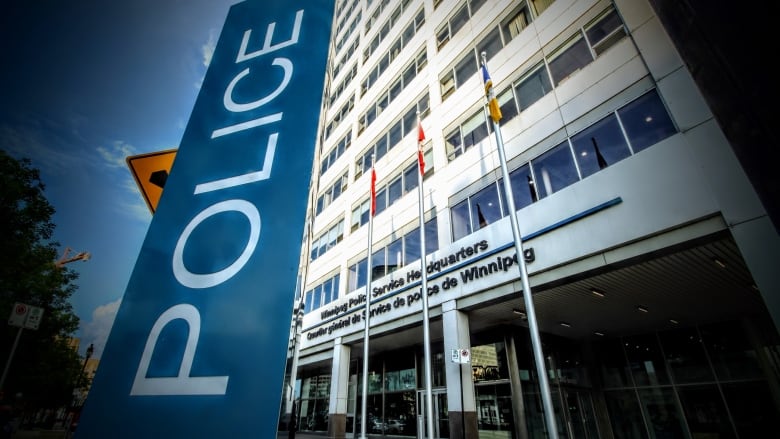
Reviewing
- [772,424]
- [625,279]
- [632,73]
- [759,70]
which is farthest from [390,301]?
[759,70]

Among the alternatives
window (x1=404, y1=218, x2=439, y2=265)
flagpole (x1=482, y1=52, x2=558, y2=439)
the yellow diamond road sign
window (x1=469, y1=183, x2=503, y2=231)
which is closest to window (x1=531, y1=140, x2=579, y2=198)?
window (x1=469, y1=183, x2=503, y2=231)

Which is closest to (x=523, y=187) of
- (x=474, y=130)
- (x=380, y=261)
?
(x=474, y=130)

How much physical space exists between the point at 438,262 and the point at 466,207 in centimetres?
243

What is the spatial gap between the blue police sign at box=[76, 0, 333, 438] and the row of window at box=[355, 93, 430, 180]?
1563cm

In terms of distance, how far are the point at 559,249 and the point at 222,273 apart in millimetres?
9900

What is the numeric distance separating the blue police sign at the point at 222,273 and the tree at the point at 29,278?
759 cm

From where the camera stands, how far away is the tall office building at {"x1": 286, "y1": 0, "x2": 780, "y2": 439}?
827 centimetres

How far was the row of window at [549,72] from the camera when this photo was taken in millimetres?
10641

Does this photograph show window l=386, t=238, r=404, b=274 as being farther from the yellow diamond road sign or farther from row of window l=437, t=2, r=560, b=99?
the yellow diamond road sign

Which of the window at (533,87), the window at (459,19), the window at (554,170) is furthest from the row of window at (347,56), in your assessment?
the window at (554,170)

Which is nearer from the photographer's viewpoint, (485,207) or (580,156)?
(580,156)

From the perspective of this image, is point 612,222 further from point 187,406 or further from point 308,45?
point 187,406

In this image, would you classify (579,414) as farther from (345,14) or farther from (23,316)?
(345,14)

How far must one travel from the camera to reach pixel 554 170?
34.9 ft
